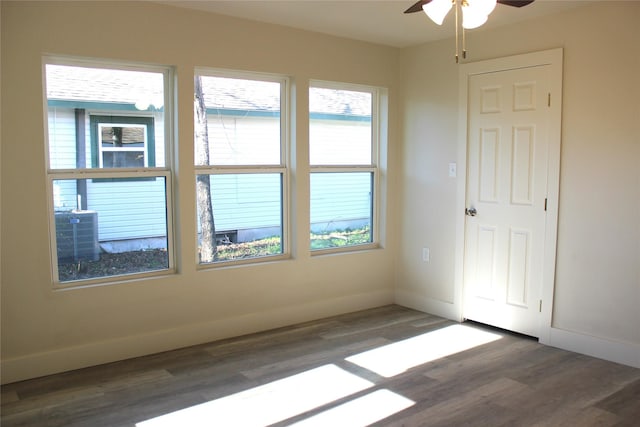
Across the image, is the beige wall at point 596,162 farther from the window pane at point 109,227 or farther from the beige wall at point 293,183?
the window pane at point 109,227

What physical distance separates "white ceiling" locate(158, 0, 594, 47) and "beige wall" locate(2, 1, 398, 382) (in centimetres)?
14

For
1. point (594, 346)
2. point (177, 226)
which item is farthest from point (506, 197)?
point (177, 226)

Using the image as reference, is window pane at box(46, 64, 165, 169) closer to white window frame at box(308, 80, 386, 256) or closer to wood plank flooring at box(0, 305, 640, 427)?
wood plank flooring at box(0, 305, 640, 427)

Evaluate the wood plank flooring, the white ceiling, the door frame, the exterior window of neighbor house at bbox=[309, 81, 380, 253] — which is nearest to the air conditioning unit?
the wood plank flooring

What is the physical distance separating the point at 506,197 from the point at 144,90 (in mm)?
2916

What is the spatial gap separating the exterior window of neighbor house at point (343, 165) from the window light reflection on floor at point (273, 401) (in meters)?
1.61

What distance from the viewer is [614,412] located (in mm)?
3041

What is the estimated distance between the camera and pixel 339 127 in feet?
16.4

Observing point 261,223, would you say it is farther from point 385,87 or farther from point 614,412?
point 614,412

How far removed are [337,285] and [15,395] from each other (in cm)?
267

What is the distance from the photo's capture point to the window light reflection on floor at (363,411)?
2.92 metres

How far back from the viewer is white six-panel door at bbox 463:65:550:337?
416 cm

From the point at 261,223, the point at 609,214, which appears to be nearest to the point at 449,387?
the point at 609,214

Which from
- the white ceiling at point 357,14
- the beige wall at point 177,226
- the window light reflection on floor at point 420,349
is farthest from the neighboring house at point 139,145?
the window light reflection on floor at point 420,349
